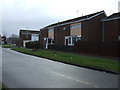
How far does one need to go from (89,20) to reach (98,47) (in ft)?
27.2

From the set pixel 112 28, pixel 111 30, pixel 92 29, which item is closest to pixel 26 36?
pixel 92 29

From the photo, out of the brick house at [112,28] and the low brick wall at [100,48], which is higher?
the brick house at [112,28]

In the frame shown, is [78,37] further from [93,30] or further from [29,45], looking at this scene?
[29,45]

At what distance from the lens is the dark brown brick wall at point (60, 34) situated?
1216 inches

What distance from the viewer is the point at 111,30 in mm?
24609

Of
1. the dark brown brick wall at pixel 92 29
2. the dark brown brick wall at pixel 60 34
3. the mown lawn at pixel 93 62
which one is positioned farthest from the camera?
the dark brown brick wall at pixel 60 34

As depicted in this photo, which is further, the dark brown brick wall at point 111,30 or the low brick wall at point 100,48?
the dark brown brick wall at point 111,30

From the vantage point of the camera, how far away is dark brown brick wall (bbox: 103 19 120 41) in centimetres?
2350

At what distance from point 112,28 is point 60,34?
38.8ft

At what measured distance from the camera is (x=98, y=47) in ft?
62.4

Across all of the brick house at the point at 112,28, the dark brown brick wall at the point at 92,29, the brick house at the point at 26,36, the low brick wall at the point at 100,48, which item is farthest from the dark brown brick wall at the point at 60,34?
the brick house at the point at 26,36

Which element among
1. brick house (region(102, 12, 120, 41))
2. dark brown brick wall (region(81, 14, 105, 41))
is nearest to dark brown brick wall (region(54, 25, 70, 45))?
dark brown brick wall (region(81, 14, 105, 41))

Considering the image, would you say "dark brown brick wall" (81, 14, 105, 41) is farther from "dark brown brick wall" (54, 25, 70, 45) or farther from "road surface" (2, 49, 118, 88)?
"road surface" (2, 49, 118, 88)

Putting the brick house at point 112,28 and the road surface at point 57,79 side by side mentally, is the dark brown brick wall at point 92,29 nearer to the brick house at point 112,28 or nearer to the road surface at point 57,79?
the brick house at point 112,28
